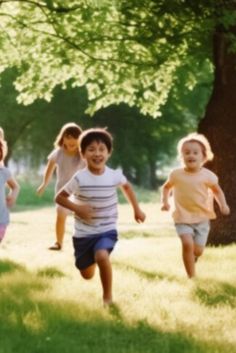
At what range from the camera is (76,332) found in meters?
6.13

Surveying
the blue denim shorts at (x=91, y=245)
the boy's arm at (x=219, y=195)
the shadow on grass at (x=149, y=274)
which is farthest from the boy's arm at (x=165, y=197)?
the blue denim shorts at (x=91, y=245)

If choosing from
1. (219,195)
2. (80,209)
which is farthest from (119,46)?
(80,209)

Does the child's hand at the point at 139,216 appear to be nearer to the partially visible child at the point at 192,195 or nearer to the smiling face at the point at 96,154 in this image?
the smiling face at the point at 96,154

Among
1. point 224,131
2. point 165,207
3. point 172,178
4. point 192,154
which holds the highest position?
point 224,131

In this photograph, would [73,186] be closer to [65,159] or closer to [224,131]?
[65,159]

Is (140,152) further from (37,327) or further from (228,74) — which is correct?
(37,327)

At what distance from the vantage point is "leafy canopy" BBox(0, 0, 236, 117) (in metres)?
13.1

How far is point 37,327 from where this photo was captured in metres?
6.24

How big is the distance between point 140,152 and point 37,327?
166 feet

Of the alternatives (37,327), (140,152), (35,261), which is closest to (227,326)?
(37,327)

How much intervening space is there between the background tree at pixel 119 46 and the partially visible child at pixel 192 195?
3151 millimetres

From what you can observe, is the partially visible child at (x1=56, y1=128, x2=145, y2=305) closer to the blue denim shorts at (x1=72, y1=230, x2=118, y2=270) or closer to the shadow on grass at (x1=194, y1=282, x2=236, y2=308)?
the blue denim shorts at (x1=72, y1=230, x2=118, y2=270)

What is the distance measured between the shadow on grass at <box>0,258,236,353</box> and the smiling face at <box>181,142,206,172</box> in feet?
8.41

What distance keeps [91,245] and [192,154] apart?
2.04 metres
